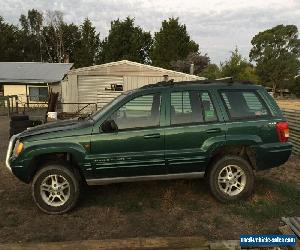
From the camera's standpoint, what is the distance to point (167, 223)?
4879 millimetres

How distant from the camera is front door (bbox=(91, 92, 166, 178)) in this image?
526 cm

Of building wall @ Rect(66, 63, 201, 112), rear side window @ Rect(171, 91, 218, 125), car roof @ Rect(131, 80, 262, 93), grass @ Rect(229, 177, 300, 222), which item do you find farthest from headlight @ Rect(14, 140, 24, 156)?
building wall @ Rect(66, 63, 201, 112)

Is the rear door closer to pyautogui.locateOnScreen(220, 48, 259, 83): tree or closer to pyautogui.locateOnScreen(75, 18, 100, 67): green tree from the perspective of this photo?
pyautogui.locateOnScreen(220, 48, 259, 83): tree

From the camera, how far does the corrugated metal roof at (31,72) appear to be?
33750mm

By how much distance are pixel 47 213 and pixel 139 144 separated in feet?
5.53

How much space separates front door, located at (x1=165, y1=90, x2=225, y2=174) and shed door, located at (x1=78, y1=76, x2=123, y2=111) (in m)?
15.3

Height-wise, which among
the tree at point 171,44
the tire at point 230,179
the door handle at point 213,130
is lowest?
the tire at point 230,179

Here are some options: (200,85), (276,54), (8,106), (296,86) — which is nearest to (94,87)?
(8,106)

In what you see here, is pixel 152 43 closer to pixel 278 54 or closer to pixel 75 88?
pixel 278 54

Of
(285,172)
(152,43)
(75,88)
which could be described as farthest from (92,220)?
(152,43)

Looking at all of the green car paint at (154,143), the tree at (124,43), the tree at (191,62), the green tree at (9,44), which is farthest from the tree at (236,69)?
the green tree at (9,44)

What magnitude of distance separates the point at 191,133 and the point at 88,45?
183 ft

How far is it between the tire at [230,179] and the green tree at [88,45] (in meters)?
54.6

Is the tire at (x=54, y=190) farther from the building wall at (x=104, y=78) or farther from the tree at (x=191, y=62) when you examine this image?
the tree at (x=191, y=62)
